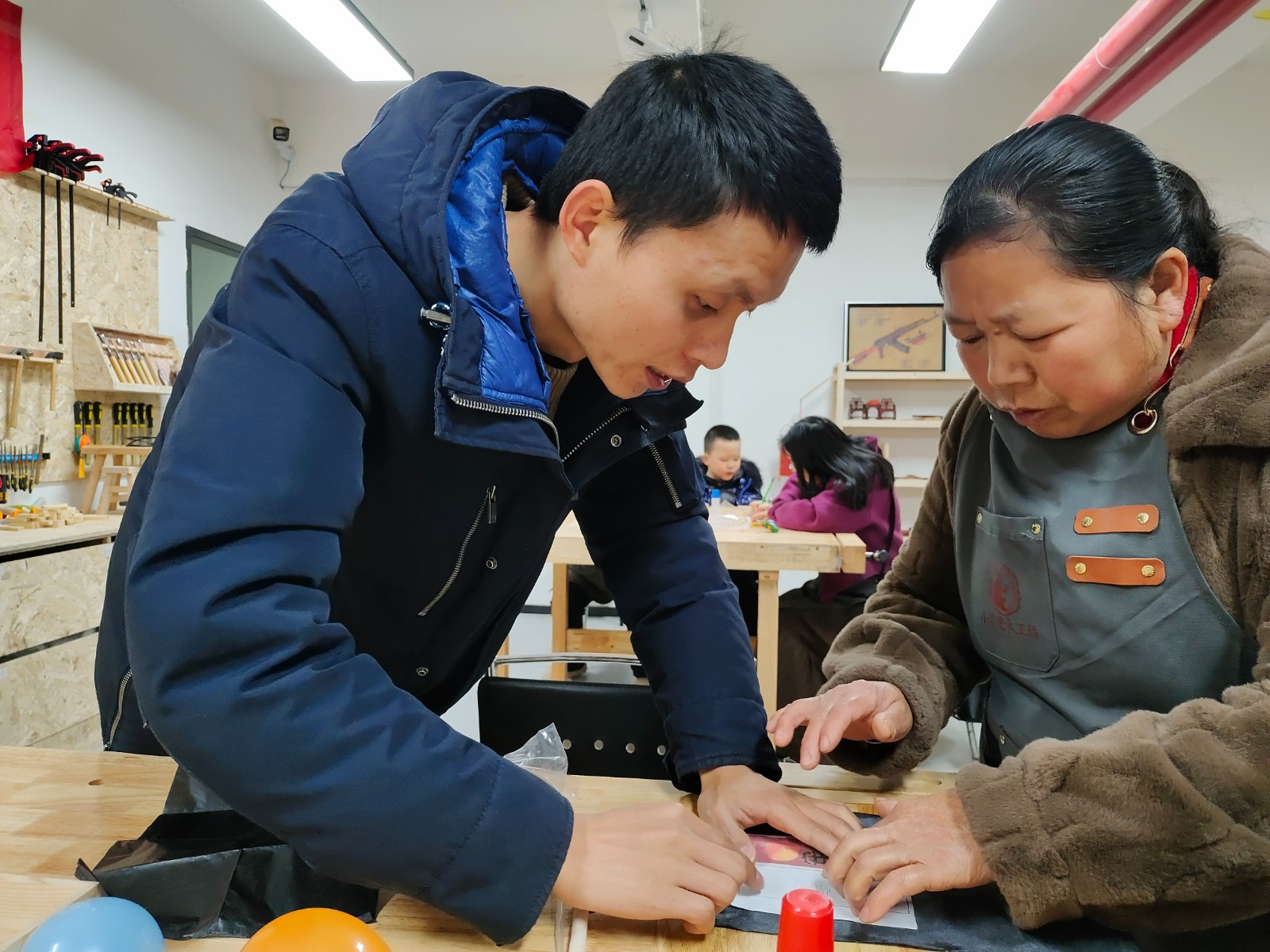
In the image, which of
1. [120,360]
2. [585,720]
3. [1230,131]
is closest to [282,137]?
[120,360]

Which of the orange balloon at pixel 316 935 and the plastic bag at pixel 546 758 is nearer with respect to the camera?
the orange balloon at pixel 316 935

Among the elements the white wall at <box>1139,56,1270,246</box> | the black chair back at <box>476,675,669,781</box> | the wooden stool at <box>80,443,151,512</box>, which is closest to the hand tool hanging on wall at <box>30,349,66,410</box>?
the wooden stool at <box>80,443,151,512</box>

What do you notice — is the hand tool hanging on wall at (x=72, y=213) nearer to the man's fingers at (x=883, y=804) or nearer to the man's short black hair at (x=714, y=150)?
the man's short black hair at (x=714, y=150)

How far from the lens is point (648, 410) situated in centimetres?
98

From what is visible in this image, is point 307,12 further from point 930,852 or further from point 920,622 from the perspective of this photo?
point 930,852

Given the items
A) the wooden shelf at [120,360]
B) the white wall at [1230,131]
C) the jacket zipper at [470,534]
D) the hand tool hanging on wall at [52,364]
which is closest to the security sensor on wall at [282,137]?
the wooden shelf at [120,360]

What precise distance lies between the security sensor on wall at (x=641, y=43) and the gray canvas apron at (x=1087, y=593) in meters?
3.15

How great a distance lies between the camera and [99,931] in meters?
0.60

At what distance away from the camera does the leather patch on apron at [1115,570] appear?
885mm

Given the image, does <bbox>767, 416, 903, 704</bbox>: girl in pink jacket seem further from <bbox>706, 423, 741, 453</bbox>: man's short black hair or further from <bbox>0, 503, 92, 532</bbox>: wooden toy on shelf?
<bbox>0, 503, 92, 532</bbox>: wooden toy on shelf

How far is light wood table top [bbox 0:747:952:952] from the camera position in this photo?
664 millimetres

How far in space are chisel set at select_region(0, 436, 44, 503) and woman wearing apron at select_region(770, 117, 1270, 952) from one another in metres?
3.59

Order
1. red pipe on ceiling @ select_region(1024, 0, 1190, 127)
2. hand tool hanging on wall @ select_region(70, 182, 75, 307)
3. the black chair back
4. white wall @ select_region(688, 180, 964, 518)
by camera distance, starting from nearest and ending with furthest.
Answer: the black chair back < red pipe on ceiling @ select_region(1024, 0, 1190, 127) < hand tool hanging on wall @ select_region(70, 182, 75, 307) < white wall @ select_region(688, 180, 964, 518)

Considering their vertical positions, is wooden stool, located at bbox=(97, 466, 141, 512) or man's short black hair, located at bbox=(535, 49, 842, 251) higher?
man's short black hair, located at bbox=(535, 49, 842, 251)
